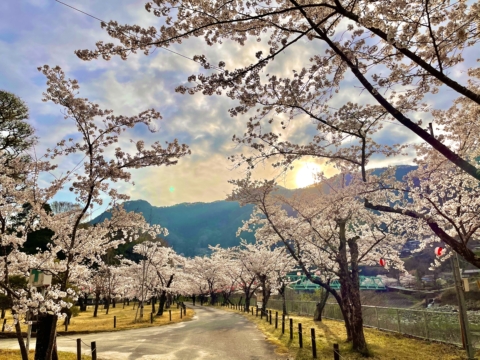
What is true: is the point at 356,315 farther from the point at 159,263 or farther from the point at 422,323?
the point at 159,263

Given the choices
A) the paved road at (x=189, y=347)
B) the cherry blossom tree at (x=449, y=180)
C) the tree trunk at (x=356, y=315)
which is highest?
the cherry blossom tree at (x=449, y=180)

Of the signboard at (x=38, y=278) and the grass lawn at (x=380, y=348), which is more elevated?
the signboard at (x=38, y=278)

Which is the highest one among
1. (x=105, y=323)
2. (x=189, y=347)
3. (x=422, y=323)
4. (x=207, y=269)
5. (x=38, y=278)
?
(x=38, y=278)

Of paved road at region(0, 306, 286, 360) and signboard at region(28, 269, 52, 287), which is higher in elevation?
signboard at region(28, 269, 52, 287)

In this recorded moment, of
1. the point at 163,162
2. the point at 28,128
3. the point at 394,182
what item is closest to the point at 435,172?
the point at 394,182

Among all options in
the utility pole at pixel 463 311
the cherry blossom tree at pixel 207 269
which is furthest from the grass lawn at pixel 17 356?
the cherry blossom tree at pixel 207 269

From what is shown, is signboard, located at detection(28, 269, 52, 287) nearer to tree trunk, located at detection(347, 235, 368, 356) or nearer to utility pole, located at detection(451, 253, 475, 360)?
tree trunk, located at detection(347, 235, 368, 356)

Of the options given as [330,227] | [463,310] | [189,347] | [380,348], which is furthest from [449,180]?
[189,347]

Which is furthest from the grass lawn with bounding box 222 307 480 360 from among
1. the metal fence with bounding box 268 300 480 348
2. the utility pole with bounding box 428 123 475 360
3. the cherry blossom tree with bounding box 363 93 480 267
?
the cherry blossom tree with bounding box 363 93 480 267

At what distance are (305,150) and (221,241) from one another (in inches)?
6923

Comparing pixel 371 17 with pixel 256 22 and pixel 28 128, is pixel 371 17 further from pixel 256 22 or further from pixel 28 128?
pixel 28 128

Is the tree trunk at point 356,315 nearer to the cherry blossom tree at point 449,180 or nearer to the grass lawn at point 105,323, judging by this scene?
the cherry blossom tree at point 449,180

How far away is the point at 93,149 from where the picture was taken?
730 centimetres

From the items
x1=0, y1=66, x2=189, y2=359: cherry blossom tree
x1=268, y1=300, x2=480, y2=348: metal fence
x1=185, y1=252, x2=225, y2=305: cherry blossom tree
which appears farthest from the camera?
x1=185, y1=252, x2=225, y2=305: cherry blossom tree
